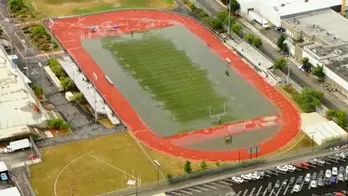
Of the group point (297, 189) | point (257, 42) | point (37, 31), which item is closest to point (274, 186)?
point (297, 189)

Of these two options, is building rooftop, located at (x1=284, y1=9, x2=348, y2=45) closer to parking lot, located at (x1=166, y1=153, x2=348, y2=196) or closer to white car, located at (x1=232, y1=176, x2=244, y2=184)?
parking lot, located at (x1=166, y1=153, x2=348, y2=196)

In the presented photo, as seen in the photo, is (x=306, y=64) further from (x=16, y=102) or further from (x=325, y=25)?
(x=16, y=102)

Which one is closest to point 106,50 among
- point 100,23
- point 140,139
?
point 100,23

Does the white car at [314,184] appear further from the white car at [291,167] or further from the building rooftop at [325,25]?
the building rooftop at [325,25]

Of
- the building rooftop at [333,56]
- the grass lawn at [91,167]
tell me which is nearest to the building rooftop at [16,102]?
the grass lawn at [91,167]

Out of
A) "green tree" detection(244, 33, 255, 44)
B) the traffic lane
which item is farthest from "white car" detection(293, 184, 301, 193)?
"green tree" detection(244, 33, 255, 44)

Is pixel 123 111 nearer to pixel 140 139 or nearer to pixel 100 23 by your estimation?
pixel 140 139
